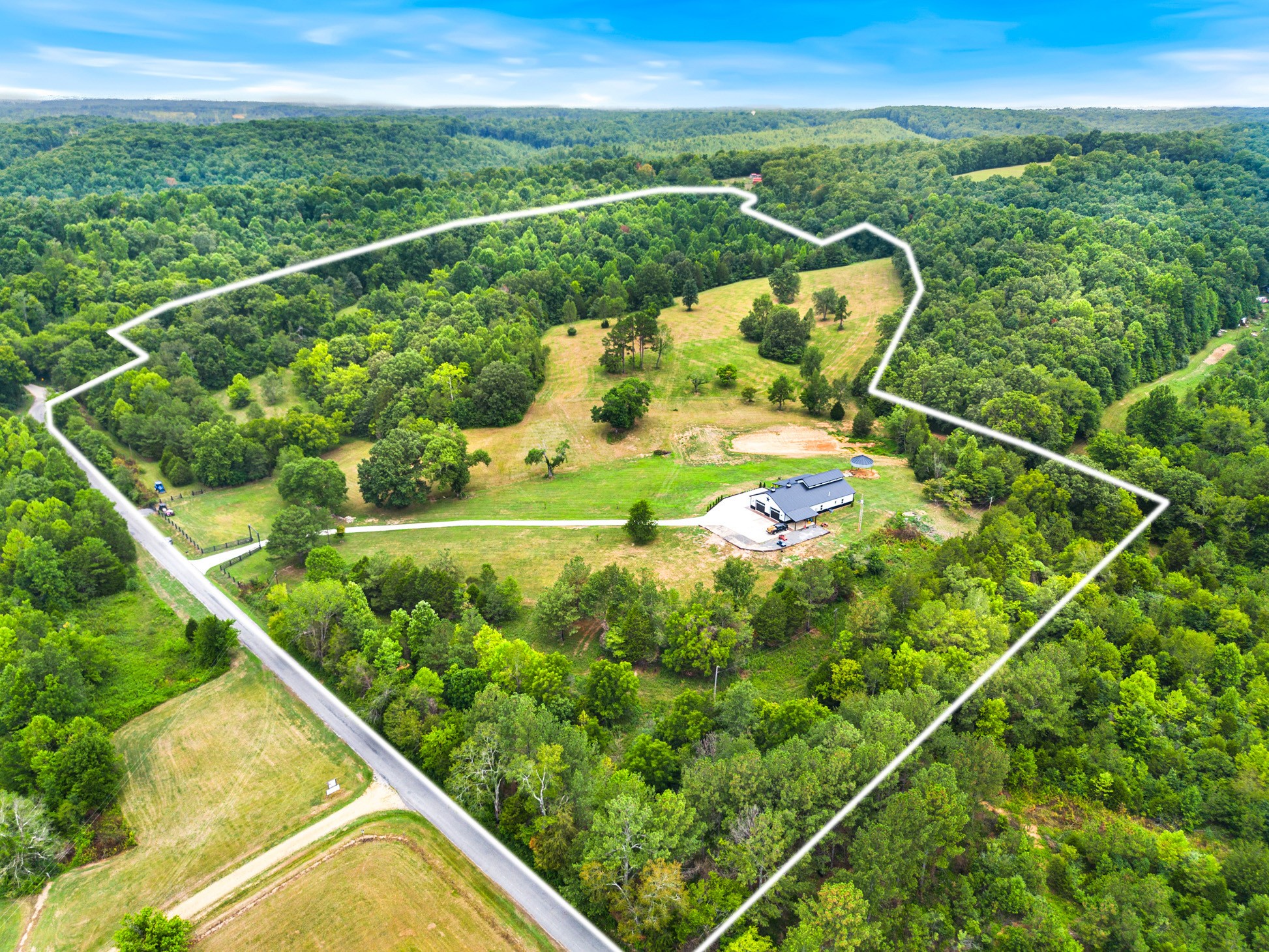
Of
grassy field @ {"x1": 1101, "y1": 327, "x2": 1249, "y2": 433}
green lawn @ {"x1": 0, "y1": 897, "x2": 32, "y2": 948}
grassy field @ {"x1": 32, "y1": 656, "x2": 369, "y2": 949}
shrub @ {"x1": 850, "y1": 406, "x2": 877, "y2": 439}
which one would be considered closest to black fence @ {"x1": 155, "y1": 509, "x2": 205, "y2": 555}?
grassy field @ {"x1": 32, "y1": 656, "x2": 369, "y2": 949}

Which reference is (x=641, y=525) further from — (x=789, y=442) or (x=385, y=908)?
(x=385, y=908)

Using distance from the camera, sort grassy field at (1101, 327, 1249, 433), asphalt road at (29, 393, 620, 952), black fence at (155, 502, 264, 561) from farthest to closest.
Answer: grassy field at (1101, 327, 1249, 433) → black fence at (155, 502, 264, 561) → asphalt road at (29, 393, 620, 952)

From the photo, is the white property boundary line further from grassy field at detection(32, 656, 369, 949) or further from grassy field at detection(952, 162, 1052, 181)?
grassy field at detection(952, 162, 1052, 181)

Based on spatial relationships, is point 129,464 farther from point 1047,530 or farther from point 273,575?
point 1047,530

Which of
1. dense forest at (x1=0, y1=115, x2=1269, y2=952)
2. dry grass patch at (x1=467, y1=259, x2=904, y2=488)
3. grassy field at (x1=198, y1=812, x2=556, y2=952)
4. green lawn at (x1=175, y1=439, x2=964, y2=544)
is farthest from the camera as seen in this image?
dry grass patch at (x1=467, y1=259, x2=904, y2=488)

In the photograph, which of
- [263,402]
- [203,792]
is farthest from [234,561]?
[263,402]

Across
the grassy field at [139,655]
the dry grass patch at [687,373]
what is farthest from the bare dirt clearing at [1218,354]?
the grassy field at [139,655]

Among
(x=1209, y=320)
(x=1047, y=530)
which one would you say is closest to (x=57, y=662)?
(x=1047, y=530)
